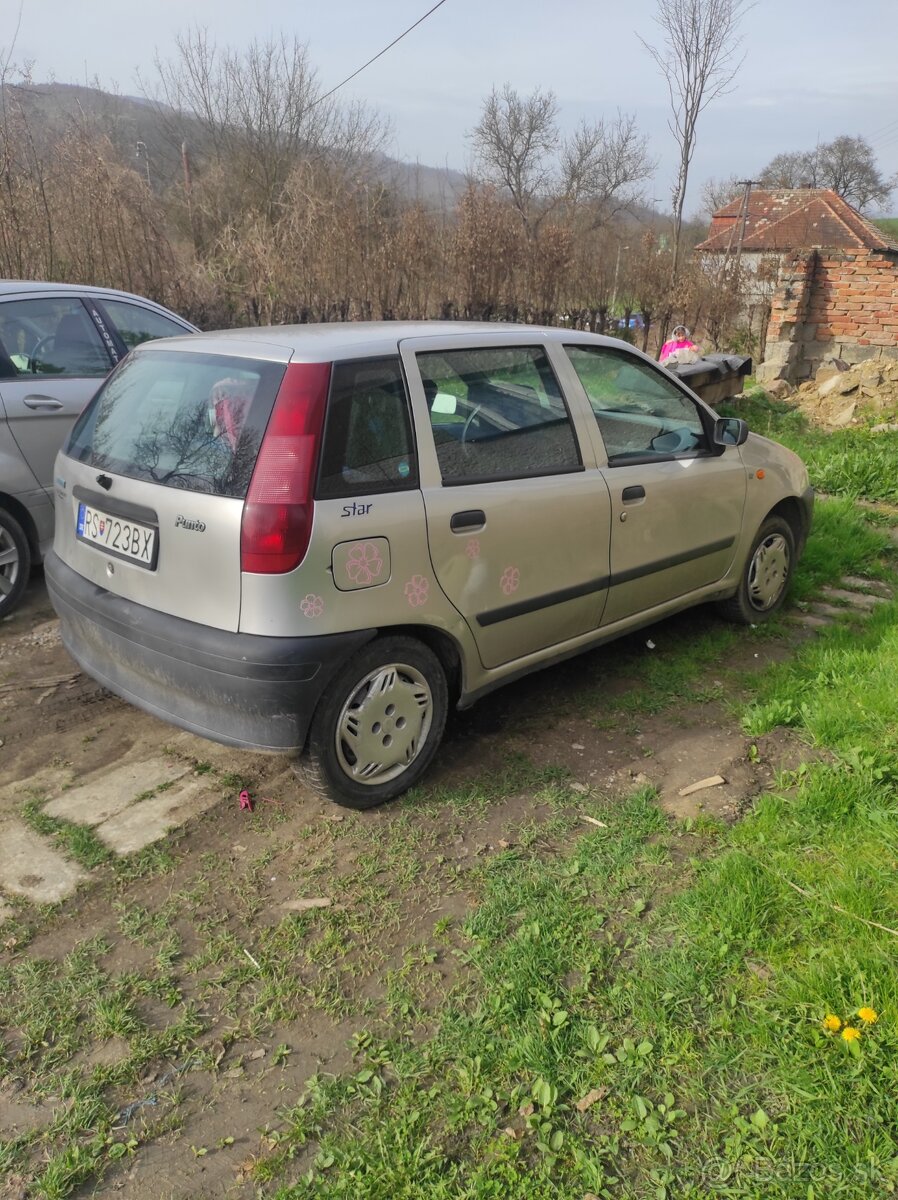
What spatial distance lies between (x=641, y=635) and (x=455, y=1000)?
9.57ft

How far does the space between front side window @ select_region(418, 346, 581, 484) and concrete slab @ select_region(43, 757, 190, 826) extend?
1.66m

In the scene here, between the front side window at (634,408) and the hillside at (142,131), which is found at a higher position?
the hillside at (142,131)

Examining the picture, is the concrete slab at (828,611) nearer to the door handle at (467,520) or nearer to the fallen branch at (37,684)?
the door handle at (467,520)

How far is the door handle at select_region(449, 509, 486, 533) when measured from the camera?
3.16 metres

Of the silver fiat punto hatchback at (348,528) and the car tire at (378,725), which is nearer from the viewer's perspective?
the silver fiat punto hatchback at (348,528)

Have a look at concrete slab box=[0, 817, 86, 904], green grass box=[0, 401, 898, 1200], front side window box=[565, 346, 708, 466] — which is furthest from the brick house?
concrete slab box=[0, 817, 86, 904]

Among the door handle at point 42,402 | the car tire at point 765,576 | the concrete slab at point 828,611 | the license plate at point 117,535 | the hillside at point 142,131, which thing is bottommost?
the concrete slab at point 828,611

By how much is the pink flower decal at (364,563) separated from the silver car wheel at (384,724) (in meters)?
0.37

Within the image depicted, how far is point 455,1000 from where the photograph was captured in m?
2.39

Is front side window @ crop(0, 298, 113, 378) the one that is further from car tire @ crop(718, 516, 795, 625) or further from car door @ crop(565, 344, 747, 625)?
car tire @ crop(718, 516, 795, 625)

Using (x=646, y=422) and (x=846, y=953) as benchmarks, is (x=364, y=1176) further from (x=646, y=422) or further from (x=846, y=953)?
(x=646, y=422)

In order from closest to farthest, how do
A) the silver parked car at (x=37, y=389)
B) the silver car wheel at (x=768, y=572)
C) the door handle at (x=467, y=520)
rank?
the door handle at (x=467, y=520) < the silver parked car at (x=37, y=389) < the silver car wheel at (x=768, y=572)

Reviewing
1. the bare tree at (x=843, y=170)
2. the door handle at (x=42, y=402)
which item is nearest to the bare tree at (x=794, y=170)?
the bare tree at (x=843, y=170)

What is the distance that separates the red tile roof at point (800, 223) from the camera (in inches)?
1537
